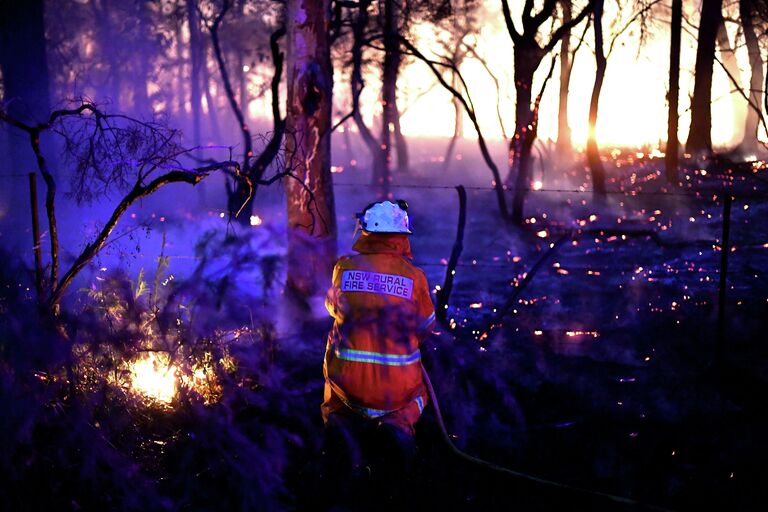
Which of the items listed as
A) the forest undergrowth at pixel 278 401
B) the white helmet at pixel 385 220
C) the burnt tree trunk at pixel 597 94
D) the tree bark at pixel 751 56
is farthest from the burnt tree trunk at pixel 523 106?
the white helmet at pixel 385 220

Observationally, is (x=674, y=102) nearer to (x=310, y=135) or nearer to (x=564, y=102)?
(x=564, y=102)

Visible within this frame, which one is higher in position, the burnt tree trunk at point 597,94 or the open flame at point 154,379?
the burnt tree trunk at point 597,94

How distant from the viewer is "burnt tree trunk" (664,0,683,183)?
1981cm

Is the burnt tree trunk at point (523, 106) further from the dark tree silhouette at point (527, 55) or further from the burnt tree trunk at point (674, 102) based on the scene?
the burnt tree trunk at point (674, 102)

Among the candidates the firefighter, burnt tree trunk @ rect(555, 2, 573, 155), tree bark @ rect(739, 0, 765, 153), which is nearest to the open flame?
the firefighter

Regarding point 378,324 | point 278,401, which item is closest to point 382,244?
point 378,324

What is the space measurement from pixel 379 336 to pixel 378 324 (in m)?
0.07

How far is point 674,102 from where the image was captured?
2062 cm

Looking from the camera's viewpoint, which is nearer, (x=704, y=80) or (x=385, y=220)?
(x=385, y=220)

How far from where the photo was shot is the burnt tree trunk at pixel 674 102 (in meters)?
19.8

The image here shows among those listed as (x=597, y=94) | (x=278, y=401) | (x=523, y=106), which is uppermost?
(x=597, y=94)

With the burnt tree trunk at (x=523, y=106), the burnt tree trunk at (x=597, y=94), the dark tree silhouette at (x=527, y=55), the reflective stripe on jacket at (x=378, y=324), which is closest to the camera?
the reflective stripe on jacket at (x=378, y=324)

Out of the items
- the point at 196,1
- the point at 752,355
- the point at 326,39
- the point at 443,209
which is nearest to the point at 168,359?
the point at 326,39

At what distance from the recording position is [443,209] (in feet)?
74.5
